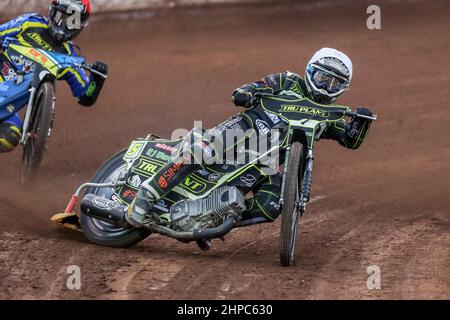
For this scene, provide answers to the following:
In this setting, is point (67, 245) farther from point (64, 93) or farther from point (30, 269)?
point (64, 93)

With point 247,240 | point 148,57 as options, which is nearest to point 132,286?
point 247,240

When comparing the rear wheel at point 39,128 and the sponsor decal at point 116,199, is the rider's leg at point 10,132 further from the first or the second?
the sponsor decal at point 116,199

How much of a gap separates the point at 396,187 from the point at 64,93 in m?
5.15

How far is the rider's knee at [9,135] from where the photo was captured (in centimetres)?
1049

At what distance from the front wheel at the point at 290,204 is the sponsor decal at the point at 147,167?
53.2 inches

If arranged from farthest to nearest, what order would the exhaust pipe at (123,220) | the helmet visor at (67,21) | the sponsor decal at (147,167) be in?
the helmet visor at (67,21) < the sponsor decal at (147,167) < the exhaust pipe at (123,220)

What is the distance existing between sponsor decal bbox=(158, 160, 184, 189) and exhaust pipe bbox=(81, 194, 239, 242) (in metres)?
0.35

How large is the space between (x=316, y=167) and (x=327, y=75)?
11.8 ft

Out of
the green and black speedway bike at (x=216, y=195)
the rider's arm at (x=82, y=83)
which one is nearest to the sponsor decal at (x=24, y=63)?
the rider's arm at (x=82, y=83)

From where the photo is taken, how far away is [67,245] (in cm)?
871

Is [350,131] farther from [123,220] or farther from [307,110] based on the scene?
[123,220]

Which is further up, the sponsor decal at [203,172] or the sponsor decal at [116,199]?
the sponsor decal at [203,172]

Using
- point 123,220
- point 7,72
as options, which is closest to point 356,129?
point 123,220
